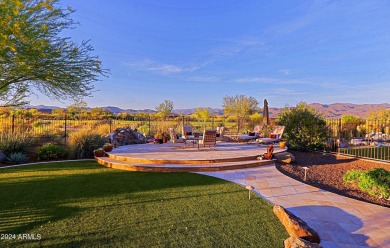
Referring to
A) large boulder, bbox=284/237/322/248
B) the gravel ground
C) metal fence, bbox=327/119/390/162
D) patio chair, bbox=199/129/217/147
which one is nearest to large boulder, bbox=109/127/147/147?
patio chair, bbox=199/129/217/147

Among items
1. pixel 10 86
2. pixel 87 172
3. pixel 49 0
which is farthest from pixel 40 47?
pixel 87 172

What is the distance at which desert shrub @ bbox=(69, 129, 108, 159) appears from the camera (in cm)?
896

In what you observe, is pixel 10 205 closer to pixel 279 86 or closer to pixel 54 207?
pixel 54 207

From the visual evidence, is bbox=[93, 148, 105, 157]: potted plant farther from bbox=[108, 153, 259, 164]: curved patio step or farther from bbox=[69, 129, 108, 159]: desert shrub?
bbox=[108, 153, 259, 164]: curved patio step

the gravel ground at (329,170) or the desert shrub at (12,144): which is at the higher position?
the desert shrub at (12,144)

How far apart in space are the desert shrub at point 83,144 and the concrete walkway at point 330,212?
6.34 metres

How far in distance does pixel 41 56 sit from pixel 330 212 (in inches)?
299

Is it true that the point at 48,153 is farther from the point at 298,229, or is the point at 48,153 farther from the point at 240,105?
the point at 240,105

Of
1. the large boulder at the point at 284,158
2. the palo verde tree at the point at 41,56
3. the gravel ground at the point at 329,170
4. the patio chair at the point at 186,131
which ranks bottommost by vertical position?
the gravel ground at the point at 329,170

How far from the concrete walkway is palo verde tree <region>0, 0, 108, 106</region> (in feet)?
18.5

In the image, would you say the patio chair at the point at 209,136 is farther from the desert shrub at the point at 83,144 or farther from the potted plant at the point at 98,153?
the desert shrub at the point at 83,144

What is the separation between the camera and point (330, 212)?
3.74m

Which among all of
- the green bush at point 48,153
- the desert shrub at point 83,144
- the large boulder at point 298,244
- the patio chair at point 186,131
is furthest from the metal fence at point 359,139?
the green bush at point 48,153

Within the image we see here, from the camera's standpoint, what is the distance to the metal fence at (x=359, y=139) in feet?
34.0
